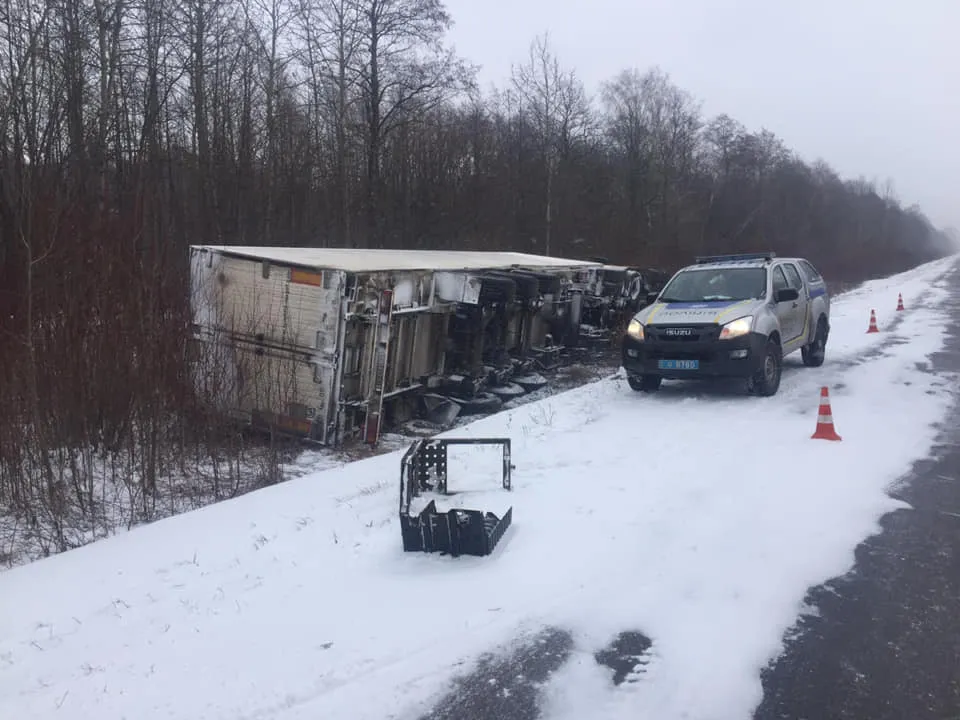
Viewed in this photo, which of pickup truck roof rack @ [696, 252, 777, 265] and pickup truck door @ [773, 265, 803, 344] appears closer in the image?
pickup truck door @ [773, 265, 803, 344]

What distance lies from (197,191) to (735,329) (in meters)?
13.0

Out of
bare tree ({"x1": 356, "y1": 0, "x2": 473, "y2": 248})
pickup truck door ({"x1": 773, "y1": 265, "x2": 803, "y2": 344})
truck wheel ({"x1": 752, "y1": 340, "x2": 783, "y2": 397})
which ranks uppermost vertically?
bare tree ({"x1": 356, "y1": 0, "x2": 473, "y2": 248})

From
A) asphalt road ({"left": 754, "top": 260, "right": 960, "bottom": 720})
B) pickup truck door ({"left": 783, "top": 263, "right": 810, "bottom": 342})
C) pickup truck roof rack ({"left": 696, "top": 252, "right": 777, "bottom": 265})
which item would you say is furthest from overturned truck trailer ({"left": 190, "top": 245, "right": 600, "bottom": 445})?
asphalt road ({"left": 754, "top": 260, "right": 960, "bottom": 720})

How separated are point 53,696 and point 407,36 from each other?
27.3 meters

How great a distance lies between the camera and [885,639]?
389 centimetres

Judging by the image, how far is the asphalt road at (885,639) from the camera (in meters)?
3.35

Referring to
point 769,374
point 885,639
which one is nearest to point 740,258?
point 769,374

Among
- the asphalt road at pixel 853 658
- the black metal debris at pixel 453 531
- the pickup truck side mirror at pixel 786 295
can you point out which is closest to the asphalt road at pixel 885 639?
the asphalt road at pixel 853 658

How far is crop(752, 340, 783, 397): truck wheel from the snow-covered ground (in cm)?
→ 236

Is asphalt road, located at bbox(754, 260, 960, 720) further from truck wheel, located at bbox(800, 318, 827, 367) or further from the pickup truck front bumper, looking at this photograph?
truck wheel, located at bbox(800, 318, 827, 367)

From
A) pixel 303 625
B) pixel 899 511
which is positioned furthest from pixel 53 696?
pixel 899 511

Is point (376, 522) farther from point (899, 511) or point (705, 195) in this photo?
point (705, 195)

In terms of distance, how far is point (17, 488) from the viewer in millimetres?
6535

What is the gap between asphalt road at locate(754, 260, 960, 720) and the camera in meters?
3.35
